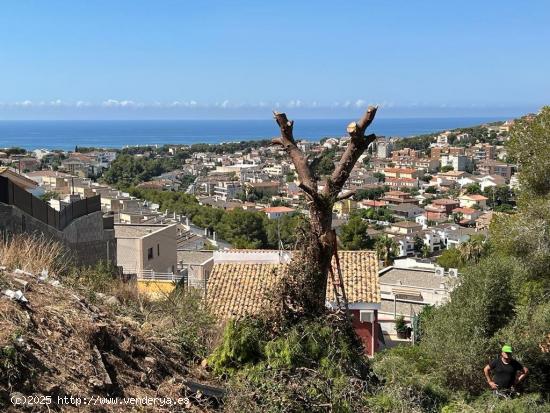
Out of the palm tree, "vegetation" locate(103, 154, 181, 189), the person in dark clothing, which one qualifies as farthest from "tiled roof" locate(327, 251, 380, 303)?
"vegetation" locate(103, 154, 181, 189)

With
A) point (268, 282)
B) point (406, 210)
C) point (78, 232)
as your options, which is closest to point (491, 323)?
point (268, 282)

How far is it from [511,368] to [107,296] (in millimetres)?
4113

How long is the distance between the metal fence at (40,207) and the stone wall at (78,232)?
8 cm

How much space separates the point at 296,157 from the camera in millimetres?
5102

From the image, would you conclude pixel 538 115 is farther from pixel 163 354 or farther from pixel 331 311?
pixel 163 354

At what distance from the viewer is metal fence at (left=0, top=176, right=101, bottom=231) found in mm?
8773

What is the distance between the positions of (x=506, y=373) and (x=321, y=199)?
2929 mm

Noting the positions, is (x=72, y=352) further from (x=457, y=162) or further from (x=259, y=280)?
(x=457, y=162)

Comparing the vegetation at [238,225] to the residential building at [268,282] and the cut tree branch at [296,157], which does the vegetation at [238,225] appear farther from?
the cut tree branch at [296,157]

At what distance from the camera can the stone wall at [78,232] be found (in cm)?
884

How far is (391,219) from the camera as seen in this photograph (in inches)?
2894

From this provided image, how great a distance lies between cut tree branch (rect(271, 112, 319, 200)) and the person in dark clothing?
2931mm

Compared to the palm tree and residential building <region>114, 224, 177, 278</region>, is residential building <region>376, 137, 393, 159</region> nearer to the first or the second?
the palm tree

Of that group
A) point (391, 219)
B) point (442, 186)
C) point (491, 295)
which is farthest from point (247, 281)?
point (442, 186)
